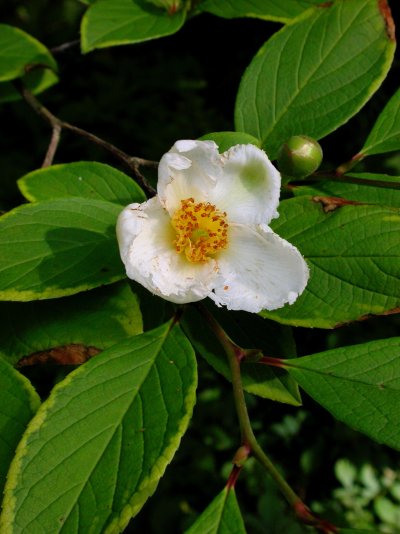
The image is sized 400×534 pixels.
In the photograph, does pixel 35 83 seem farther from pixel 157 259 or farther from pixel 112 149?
pixel 157 259

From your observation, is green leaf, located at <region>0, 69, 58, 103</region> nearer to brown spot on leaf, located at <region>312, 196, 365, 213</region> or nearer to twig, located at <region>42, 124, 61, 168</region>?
twig, located at <region>42, 124, 61, 168</region>

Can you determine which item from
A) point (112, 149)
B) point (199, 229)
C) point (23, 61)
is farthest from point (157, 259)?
point (23, 61)

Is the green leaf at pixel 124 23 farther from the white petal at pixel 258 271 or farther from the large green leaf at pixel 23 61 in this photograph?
the white petal at pixel 258 271

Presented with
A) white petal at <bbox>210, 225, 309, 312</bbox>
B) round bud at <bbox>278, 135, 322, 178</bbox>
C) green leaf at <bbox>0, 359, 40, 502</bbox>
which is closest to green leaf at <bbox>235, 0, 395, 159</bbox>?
round bud at <bbox>278, 135, 322, 178</bbox>

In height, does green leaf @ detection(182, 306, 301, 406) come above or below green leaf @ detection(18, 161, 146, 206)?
below

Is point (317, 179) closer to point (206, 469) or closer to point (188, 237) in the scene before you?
point (188, 237)

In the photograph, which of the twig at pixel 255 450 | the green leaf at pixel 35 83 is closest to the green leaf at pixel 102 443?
the twig at pixel 255 450

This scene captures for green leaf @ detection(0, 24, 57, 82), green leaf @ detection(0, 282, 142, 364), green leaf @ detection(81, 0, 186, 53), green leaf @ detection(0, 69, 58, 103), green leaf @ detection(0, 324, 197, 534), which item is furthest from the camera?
green leaf @ detection(0, 69, 58, 103)
